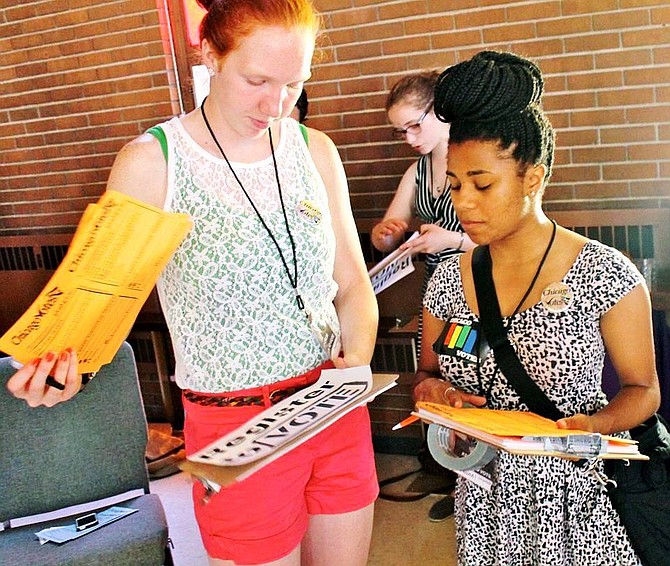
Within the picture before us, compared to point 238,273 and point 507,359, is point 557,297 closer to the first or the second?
point 507,359

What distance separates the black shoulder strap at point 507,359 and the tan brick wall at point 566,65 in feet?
6.91

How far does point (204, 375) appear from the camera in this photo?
1.42 m

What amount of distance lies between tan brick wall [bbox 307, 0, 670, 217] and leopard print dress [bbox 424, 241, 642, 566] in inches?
80.5

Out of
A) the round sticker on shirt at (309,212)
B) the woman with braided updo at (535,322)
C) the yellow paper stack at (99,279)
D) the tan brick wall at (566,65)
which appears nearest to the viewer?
the yellow paper stack at (99,279)

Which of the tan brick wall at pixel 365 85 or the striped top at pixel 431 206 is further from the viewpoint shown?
the tan brick wall at pixel 365 85

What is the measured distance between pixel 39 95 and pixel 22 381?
3.66 metres

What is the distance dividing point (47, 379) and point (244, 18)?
0.73m

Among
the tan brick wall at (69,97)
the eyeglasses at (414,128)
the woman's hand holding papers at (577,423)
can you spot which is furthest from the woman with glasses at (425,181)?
the tan brick wall at (69,97)

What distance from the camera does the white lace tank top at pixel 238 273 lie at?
1.37 metres

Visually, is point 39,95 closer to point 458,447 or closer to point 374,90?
point 374,90

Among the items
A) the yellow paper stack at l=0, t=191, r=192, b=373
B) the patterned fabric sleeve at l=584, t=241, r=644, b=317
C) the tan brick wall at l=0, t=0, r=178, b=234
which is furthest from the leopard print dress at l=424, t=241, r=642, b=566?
the tan brick wall at l=0, t=0, r=178, b=234

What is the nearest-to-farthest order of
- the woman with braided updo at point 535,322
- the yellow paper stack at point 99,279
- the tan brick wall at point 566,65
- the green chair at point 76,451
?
the yellow paper stack at point 99,279
the woman with braided updo at point 535,322
the green chair at point 76,451
the tan brick wall at point 566,65

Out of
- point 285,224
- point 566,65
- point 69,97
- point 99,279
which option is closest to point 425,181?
point 566,65

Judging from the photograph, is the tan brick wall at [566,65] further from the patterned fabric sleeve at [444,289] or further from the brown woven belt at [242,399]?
the brown woven belt at [242,399]
